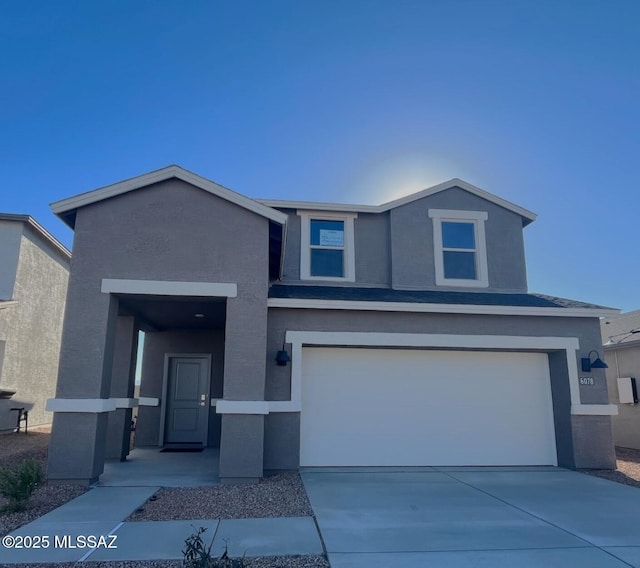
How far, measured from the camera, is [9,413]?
551 inches

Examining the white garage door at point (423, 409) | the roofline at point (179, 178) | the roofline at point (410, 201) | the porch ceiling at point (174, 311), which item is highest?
the roofline at point (410, 201)

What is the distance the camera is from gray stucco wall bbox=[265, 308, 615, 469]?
8.66 m

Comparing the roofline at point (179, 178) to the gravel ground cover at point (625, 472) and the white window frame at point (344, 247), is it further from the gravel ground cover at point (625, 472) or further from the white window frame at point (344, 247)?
the gravel ground cover at point (625, 472)

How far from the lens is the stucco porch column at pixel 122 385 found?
986cm

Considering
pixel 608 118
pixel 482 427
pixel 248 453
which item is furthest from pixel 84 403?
pixel 608 118

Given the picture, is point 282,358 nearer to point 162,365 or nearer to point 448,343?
point 448,343

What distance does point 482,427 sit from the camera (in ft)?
31.5

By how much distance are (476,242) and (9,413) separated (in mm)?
14267

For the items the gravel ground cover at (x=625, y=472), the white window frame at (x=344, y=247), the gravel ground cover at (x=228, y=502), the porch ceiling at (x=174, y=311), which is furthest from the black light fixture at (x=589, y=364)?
the porch ceiling at (x=174, y=311)

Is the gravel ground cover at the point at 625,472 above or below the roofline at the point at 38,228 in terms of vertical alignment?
below

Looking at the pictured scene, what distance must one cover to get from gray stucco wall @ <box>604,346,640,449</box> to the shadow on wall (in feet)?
58.2

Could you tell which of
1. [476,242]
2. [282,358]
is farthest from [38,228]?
[476,242]

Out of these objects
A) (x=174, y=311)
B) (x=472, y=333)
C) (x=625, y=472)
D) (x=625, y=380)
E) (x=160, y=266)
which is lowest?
(x=625, y=472)

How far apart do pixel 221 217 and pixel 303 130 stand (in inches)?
185
